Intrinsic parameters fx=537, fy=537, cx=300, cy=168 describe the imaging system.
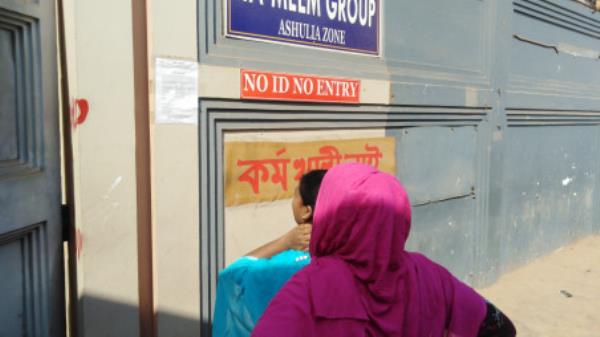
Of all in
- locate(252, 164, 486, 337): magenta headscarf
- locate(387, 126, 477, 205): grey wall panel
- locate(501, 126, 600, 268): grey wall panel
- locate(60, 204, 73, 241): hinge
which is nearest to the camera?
locate(252, 164, 486, 337): magenta headscarf

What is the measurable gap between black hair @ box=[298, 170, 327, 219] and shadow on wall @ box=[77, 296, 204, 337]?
102 centimetres

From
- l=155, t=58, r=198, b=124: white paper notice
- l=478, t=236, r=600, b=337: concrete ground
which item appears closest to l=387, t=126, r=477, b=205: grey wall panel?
l=478, t=236, r=600, b=337: concrete ground

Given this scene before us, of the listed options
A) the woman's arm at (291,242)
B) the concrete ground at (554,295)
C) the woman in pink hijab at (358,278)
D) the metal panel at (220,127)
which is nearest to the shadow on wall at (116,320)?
the metal panel at (220,127)

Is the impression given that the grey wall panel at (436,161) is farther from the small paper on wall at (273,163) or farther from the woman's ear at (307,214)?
the woman's ear at (307,214)

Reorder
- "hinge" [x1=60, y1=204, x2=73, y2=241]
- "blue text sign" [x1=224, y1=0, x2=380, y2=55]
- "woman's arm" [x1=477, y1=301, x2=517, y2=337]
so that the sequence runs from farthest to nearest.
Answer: "blue text sign" [x1=224, y1=0, x2=380, y2=55], "hinge" [x1=60, y1=204, x2=73, y2=241], "woman's arm" [x1=477, y1=301, x2=517, y2=337]

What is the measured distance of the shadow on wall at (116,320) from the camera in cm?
214

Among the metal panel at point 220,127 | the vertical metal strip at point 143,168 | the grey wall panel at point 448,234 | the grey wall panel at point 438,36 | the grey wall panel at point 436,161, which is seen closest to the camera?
the vertical metal strip at point 143,168

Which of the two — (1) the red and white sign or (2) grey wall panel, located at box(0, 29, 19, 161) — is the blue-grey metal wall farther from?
(2) grey wall panel, located at box(0, 29, 19, 161)

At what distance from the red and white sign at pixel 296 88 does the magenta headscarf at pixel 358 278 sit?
4.70ft

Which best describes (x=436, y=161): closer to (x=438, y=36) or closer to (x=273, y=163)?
(x=438, y=36)

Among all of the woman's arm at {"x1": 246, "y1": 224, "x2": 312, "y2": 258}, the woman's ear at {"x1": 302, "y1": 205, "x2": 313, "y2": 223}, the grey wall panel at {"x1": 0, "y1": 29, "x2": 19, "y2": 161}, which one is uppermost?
the grey wall panel at {"x1": 0, "y1": 29, "x2": 19, "y2": 161}

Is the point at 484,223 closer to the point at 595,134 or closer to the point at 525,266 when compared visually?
the point at 525,266

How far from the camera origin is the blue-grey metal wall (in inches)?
107

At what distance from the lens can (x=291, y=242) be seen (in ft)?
5.73
